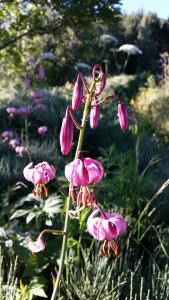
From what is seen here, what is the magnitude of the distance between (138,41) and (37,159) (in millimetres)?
15038

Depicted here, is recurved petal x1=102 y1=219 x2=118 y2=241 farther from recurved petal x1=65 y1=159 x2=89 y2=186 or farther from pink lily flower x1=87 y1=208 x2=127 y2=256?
recurved petal x1=65 y1=159 x2=89 y2=186

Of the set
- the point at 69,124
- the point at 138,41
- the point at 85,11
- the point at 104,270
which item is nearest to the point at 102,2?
the point at 85,11

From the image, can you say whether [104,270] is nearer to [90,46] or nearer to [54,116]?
[54,116]

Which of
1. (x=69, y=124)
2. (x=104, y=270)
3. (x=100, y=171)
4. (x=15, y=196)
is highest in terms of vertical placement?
(x=69, y=124)

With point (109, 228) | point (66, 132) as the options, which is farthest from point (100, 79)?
point (109, 228)

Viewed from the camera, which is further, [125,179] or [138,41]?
[138,41]

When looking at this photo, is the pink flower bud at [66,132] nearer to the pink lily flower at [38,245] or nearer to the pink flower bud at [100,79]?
the pink flower bud at [100,79]

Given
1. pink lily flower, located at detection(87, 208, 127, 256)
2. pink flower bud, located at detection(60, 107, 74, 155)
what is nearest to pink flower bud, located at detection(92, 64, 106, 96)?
pink flower bud, located at detection(60, 107, 74, 155)

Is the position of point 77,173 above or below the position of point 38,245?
above

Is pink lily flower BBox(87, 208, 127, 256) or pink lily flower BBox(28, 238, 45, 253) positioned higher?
pink lily flower BBox(87, 208, 127, 256)

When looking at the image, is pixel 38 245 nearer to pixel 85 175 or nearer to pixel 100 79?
pixel 85 175

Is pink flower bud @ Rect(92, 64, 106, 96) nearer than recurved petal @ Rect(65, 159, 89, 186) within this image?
No

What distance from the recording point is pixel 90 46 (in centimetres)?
1537

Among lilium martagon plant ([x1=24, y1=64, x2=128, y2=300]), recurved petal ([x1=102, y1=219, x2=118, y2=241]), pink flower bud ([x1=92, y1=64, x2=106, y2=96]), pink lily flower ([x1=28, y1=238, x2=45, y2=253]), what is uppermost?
pink flower bud ([x1=92, y1=64, x2=106, y2=96])
